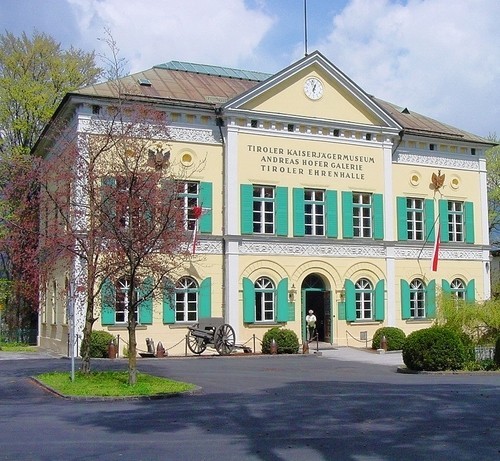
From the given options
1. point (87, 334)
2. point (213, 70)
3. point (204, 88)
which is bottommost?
point (87, 334)

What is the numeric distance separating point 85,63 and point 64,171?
25.7 metres

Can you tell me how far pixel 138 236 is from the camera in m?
16.9

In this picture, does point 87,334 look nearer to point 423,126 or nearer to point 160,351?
point 160,351

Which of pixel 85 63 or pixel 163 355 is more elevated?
pixel 85 63

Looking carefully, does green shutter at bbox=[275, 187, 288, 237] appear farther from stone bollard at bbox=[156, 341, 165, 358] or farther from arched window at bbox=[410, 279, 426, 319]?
arched window at bbox=[410, 279, 426, 319]

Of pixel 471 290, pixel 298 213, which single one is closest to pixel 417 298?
pixel 471 290

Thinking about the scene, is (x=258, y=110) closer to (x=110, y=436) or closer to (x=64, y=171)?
(x=64, y=171)

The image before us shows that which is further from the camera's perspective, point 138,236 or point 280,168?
point 280,168

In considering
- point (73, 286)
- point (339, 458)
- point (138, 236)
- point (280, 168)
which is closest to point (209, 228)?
point (280, 168)

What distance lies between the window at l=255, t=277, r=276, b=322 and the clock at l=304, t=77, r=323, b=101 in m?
8.17

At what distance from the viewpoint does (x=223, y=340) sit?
27844mm

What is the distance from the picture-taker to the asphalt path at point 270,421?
31.1 ft

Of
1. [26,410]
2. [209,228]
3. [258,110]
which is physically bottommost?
[26,410]

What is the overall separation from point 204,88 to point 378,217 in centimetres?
948
